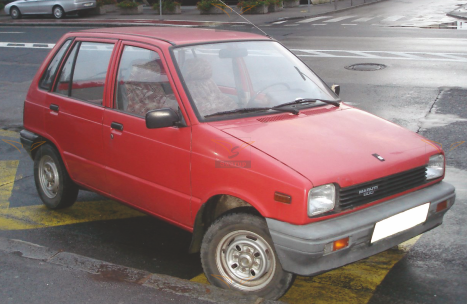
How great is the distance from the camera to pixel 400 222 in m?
3.72

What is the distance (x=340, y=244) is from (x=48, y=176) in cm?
332

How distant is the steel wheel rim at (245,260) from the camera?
363cm

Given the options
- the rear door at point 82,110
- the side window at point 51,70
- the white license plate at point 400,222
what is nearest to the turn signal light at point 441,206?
the white license plate at point 400,222

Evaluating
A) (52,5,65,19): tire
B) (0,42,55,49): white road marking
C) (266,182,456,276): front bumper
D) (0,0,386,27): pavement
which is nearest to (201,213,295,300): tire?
(266,182,456,276): front bumper

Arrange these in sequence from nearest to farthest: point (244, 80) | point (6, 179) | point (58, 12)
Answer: point (244, 80), point (6, 179), point (58, 12)

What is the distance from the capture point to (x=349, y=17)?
2761cm

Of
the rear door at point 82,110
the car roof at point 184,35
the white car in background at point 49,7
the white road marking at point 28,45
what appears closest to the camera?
the car roof at point 184,35

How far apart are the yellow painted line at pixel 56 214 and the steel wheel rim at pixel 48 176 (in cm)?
21

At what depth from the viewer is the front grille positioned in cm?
354

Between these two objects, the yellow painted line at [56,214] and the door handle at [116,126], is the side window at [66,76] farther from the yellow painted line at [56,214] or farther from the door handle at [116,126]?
the yellow painted line at [56,214]

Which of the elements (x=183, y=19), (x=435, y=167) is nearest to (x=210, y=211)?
(x=435, y=167)

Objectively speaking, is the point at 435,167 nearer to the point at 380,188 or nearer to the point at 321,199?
the point at 380,188

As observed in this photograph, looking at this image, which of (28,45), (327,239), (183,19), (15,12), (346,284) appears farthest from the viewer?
(15,12)

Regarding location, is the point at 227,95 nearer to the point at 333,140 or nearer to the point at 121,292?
the point at 333,140
